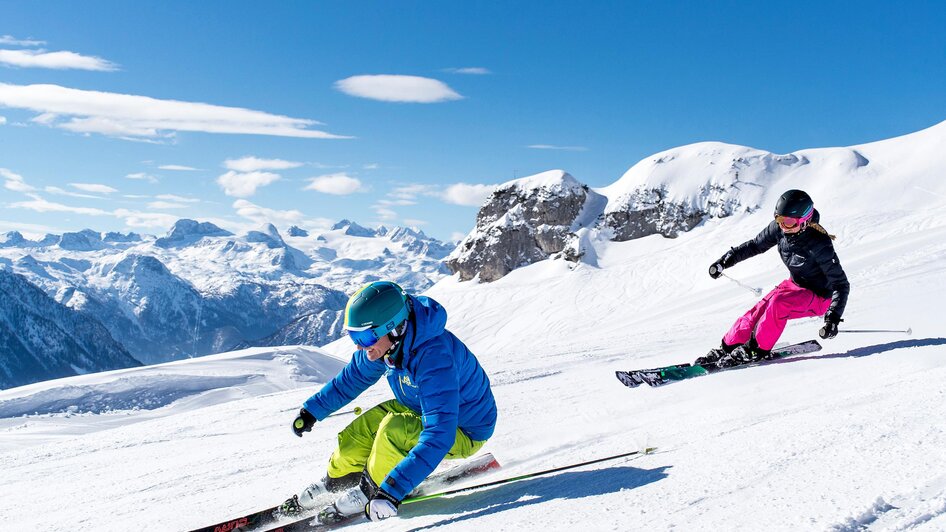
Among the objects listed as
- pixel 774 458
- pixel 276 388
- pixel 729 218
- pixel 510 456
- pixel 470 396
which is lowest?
pixel 276 388

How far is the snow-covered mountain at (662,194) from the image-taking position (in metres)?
45.8

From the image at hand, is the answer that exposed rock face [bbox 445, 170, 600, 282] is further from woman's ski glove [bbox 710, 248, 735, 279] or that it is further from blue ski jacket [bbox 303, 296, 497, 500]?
blue ski jacket [bbox 303, 296, 497, 500]

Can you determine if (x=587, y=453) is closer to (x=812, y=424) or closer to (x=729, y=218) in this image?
(x=812, y=424)

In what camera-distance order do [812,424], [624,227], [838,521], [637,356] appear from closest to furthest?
[838,521] < [812,424] < [637,356] < [624,227]

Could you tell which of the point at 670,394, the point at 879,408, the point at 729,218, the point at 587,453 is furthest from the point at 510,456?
the point at 729,218

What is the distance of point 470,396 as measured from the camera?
450 centimetres

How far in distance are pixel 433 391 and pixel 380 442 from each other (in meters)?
0.47

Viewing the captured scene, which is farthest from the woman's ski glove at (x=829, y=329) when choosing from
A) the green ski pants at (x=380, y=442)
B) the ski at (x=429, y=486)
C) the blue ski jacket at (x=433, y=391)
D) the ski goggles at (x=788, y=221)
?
the green ski pants at (x=380, y=442)

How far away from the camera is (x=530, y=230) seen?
213ft

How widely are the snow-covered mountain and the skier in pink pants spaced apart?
37.4 m

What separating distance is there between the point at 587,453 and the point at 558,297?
41218 millimetres

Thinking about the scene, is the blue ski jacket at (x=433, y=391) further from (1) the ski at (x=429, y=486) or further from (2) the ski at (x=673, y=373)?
(2) the ski at (x=673, y=373)

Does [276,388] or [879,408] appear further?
[276,388]

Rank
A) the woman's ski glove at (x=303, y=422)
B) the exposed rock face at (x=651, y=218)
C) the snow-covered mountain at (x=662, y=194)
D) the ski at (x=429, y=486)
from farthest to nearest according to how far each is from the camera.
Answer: the exposed rock face at (x=651, y=218) < the snow-covered mountain at (x=662, y=194) < the woman's ski glove at (x=303, y=422) < the ski at (x=429, y=486)
